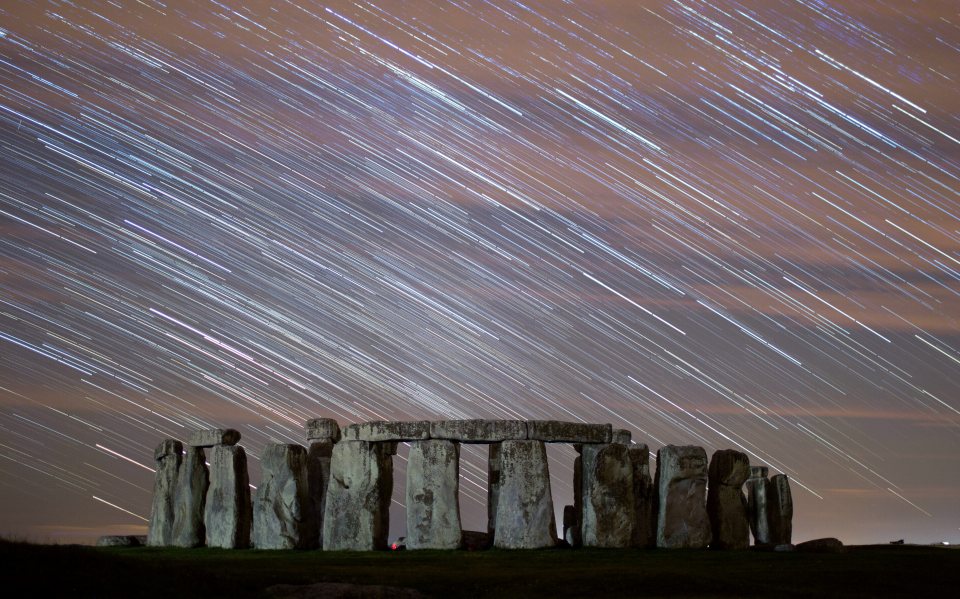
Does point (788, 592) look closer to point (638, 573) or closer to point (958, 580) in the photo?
point (638, 573)

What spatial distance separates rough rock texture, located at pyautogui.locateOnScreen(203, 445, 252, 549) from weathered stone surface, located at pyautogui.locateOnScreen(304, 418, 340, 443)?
188cm

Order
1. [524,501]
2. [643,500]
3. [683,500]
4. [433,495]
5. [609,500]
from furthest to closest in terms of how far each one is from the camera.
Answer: [643,500] → [683,500] → [609,500] → [433,495] → [524,501]

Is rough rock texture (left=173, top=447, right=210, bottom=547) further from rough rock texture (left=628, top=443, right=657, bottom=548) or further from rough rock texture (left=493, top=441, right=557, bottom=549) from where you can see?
rough rock texture (left=628, top=443, right=657, bottom=548)

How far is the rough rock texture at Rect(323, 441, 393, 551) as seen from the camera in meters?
25.6

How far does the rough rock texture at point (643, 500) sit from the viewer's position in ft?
85.4

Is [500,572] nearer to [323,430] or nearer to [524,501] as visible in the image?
[524,501]

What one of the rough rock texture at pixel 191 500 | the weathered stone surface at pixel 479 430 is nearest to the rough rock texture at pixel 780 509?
the weathered stone surface at pixel 479 430

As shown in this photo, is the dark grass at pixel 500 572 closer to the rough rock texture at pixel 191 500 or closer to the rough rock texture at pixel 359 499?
the rough rock texture at pixel 359 499

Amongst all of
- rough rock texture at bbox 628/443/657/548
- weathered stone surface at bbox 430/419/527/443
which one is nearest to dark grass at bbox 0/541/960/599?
rough rock texture at bbox 628/443/657/548

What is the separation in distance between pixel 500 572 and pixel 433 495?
5.90 meters

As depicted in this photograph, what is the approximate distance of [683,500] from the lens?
2609cm

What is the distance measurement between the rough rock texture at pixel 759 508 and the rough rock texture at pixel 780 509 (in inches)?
3.4

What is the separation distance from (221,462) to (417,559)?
7.05 metres

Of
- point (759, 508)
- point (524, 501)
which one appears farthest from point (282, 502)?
point (759, 508)
